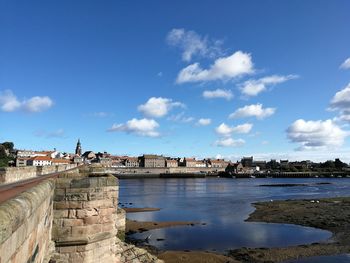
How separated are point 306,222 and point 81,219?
122 feet

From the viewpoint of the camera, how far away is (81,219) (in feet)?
33.5

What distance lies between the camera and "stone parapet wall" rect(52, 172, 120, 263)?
9.96m

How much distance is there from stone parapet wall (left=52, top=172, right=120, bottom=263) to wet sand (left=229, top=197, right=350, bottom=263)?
59.6 ft

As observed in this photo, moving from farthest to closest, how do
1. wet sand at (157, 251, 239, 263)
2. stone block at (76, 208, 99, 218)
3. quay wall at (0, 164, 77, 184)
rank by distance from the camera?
1. wet sand at (157, 251, 239, 263)
2. quay wall at (0, 164, 77, 184)
3. stone block at (76, 208, 99, 218)

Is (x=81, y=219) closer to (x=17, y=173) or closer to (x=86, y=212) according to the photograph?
(x=86, y=212)

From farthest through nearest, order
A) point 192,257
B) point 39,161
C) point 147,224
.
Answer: point 39,161, point 147,224, point 192,257

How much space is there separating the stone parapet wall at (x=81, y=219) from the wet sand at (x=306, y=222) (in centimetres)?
1817

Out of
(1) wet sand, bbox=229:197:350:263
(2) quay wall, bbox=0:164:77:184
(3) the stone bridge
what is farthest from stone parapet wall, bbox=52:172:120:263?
(1) wet sand, bbox=229:197:350:263

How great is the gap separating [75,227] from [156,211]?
144 ft

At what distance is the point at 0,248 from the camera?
3127 millimetres

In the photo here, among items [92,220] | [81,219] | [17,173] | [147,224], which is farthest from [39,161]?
[81,219]

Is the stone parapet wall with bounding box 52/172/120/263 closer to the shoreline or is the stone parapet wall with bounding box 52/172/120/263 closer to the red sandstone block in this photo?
the red sandstone block

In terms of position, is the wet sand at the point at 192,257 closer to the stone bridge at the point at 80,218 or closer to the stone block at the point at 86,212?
the stone bridge at the point at 80,218

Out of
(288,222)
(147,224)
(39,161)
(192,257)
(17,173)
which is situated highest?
(39,161)
